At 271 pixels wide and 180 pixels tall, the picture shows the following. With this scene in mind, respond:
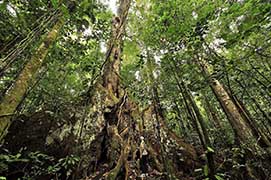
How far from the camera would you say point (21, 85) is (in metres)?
3.88

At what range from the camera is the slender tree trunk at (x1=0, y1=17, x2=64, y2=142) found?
3396 millimetres

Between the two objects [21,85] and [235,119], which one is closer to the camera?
[21,85]

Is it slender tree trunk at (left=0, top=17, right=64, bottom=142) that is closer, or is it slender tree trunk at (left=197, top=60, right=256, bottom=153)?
slender tree trunk at (left=0, top=17, right=64, bottom=142)

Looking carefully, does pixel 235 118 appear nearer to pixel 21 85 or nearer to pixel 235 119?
pixel 235 119

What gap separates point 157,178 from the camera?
4.84 meters

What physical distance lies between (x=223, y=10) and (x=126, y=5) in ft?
14.7

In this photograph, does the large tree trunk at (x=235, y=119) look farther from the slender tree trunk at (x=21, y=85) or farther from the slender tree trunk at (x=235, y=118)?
the slender tree trunk at (x=21, y=85)

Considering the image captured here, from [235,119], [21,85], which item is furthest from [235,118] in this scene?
[21,85]

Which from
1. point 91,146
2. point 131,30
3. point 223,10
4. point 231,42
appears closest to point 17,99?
point 91,146

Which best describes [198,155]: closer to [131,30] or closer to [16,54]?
[16,54]

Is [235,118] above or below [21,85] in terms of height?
above

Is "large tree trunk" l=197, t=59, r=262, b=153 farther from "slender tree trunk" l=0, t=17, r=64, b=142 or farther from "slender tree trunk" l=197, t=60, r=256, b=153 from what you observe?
"slender tree trunk" l=0, t=17, r=64, b=142

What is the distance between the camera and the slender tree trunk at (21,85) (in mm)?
3396

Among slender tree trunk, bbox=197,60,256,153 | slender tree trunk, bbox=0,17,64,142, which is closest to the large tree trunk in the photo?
slender tree trunk, bbox=197,60,256,153
